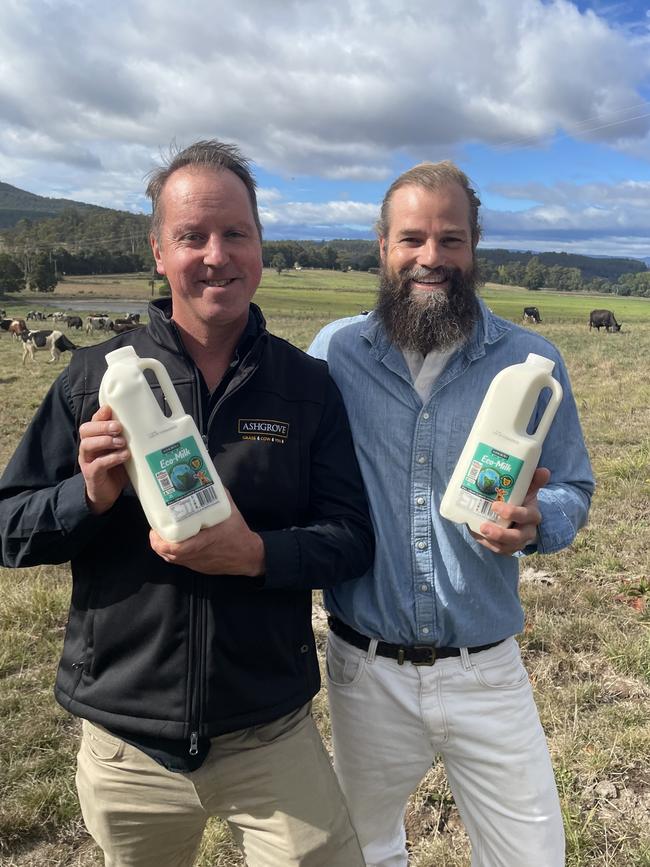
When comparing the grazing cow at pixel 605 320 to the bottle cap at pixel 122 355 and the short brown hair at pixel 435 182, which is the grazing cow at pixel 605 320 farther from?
the bottle cap at pixel 122 355

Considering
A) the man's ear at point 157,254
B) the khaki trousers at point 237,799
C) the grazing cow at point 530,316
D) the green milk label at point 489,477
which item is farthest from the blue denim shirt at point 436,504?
the grazing cow at point 530,316

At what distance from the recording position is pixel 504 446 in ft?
6.77

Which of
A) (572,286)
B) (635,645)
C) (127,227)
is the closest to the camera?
(635,645)

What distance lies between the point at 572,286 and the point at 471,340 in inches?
4233

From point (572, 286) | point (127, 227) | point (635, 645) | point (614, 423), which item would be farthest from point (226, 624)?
point (127, 227)

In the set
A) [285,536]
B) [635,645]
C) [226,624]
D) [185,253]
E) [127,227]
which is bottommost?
[635,645]

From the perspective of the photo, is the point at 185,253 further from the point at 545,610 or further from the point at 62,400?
the point at 545,610

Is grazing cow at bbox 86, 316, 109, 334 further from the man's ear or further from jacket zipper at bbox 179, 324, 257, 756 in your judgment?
jacket zipper at bbox 179, 324, 257, 756

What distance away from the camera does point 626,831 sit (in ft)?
9.68

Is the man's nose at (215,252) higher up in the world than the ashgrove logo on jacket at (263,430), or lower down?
higher up

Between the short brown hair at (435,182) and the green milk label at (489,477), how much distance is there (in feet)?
3.15

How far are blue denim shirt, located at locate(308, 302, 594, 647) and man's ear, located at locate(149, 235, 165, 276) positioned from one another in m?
0.82

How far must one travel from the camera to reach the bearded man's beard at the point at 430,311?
2424mm

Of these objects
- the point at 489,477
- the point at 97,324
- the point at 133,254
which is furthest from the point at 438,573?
the point at 133,254
